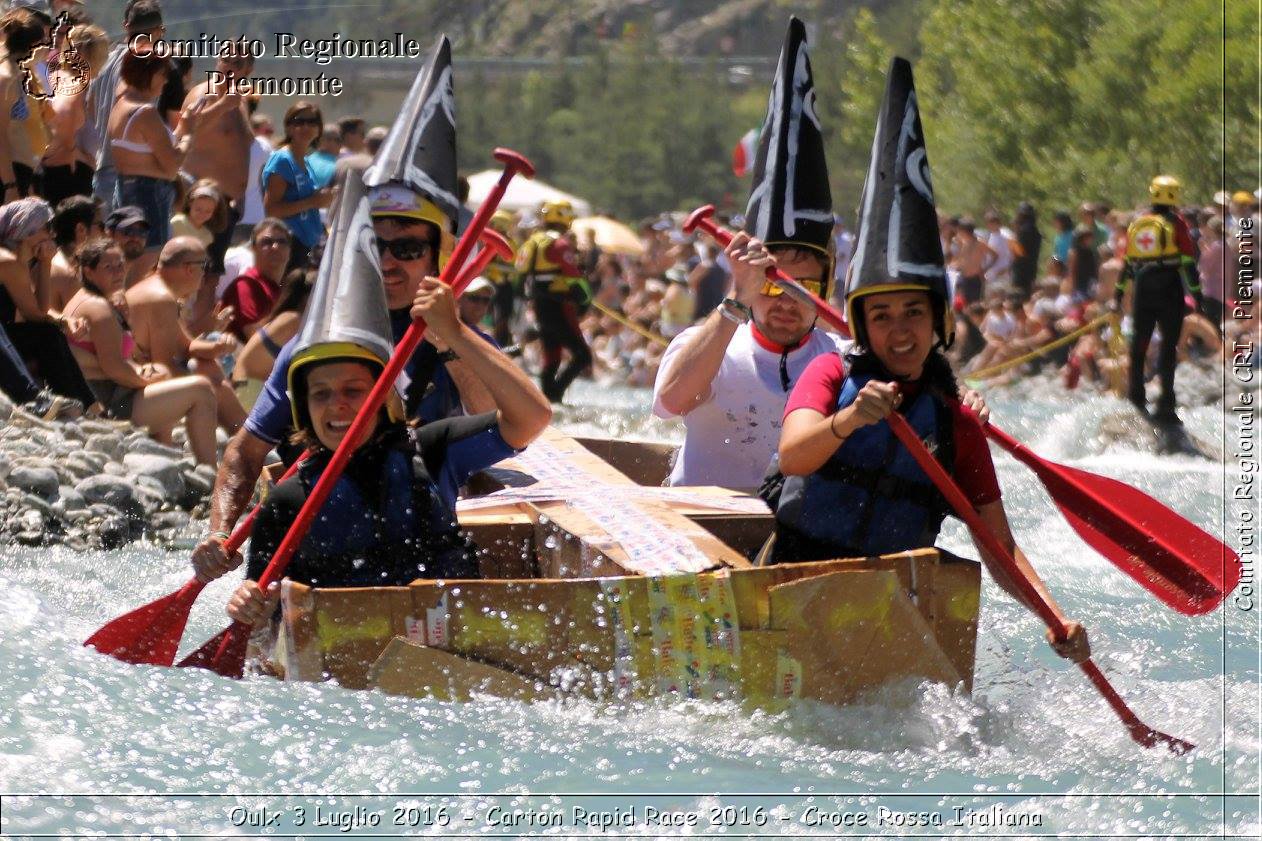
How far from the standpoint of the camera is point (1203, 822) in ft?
16.3

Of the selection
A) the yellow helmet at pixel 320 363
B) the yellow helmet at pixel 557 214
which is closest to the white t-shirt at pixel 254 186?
the yellow helmet at pixel 557 214

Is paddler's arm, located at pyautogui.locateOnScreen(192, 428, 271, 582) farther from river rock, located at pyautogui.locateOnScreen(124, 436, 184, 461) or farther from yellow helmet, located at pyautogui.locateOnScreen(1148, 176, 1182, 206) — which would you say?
yellow helmet, located at pyautogui.locateOnScreen(1148, 176, 1182, 206)

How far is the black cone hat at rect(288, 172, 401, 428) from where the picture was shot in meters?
5.54

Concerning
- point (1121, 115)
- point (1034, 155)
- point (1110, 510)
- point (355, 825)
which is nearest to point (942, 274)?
point (1110, 510)

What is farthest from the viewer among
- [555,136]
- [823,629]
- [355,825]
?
[555,136]

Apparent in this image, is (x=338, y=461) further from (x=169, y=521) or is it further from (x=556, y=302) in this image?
(x=556, y=302)

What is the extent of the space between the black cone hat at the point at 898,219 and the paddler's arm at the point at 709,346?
0.71 m

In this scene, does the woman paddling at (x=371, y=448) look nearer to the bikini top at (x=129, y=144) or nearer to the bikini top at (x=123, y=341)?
the bikini top at (x=123, y=341)

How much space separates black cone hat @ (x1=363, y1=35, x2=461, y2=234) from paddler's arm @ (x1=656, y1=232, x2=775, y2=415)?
0.89 meters

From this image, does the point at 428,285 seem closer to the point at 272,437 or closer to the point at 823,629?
the point at 272,437

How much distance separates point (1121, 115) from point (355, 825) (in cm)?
2452

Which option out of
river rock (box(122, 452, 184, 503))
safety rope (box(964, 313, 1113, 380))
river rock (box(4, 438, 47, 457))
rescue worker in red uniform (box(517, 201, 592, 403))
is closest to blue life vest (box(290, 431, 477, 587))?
river rock (box(4, 438, 47, 457))

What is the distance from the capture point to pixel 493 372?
563 centimetres

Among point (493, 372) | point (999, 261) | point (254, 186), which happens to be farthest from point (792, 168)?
point (999, 261)
